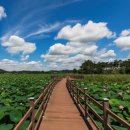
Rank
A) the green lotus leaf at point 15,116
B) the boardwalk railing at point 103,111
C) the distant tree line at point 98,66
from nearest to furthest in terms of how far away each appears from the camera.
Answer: the boardwalk railing at point 103,111, the green lotus leaf at point 15,116, the distant tree line at point 98,66

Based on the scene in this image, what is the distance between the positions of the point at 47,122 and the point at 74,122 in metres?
0.79

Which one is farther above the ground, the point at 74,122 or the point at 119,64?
the point at 119,64

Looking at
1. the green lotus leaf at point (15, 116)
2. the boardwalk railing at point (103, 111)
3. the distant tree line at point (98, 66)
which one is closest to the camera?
the boardwalk railing at point (103, 111)

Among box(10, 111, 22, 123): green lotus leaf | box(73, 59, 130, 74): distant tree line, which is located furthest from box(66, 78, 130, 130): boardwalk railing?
box(73, 59, 130, 74): distant tree line

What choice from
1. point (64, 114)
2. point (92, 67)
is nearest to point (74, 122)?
point (64, 114)

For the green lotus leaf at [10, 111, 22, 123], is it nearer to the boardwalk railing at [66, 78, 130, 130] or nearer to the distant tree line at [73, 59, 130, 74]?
the boardwalk railing at [66, 78, 130, 130]

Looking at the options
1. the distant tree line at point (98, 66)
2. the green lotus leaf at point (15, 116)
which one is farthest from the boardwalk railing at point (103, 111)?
the distant tree line at point (98, 66)

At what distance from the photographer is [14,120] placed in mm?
5770

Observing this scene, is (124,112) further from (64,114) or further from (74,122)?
(64,114)

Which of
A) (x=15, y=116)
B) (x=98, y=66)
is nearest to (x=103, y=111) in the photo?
(x=15, y=116)

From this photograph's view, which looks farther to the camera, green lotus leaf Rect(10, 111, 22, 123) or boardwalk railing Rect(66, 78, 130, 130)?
green lotus leaf Rect(10, 111, 22, 123)

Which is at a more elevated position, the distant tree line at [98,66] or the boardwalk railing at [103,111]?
the distant tree line at [98,66]

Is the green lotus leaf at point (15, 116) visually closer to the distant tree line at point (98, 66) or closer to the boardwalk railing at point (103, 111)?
the boardwalk railing at point (103, 111)

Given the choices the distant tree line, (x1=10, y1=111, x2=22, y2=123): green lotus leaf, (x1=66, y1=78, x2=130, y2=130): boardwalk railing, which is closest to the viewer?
(x1=66, y1=78, x2=130, y2=130): boardwalk railing
